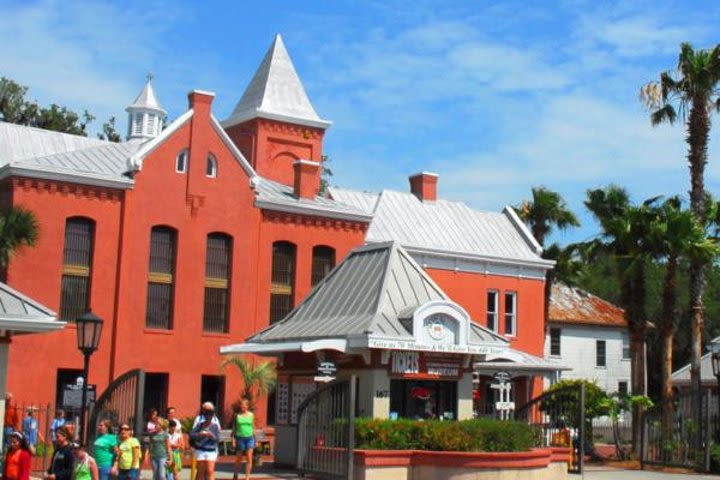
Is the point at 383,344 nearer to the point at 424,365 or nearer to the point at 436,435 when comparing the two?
the point at 424,365

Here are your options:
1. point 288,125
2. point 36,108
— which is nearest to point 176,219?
point 288,125

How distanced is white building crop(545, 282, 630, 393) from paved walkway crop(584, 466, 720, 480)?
23496 mm

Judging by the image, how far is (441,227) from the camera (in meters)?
45.5

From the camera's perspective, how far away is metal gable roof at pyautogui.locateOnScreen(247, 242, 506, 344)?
24.5 m

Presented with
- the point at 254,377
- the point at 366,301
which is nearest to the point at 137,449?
the point at 366,301

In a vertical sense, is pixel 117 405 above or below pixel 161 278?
below

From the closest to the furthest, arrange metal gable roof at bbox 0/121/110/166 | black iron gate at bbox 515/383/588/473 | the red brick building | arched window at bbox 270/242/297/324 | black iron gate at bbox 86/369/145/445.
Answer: black iron gate at bbox 86/369/145/445
black iron gate at bbox 515/383/588/473
the red brick building
metal gable roof at bbox 0/121/110/166
arched window at bbox 270/242/297/324

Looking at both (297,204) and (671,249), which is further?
(297,204)

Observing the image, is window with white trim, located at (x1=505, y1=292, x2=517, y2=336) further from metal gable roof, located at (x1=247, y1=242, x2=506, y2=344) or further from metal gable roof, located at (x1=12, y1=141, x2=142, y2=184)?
metal gable roof, located at (x1=247, y1=242, x2=506, y2=344)

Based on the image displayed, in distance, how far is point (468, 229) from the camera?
46.4 metres

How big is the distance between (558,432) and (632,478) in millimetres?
2260

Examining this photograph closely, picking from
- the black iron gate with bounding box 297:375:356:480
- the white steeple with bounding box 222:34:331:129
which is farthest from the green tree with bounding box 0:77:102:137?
the black iron gate with bounding box 297:375:356:480

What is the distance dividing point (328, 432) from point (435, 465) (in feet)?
8.13

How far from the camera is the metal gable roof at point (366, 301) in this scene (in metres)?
24.5
